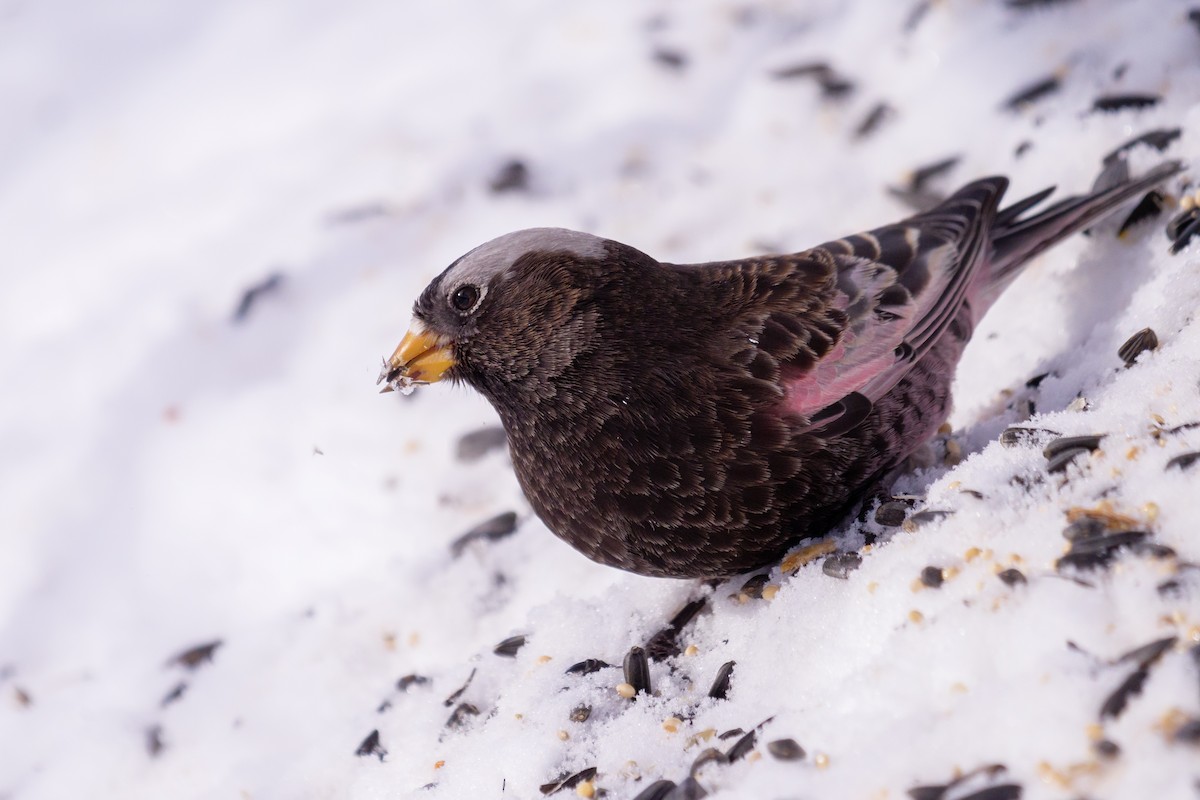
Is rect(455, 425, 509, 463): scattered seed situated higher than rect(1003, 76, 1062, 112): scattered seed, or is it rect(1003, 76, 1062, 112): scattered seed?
rect(1003, 76, 1062, 112): scattered seed

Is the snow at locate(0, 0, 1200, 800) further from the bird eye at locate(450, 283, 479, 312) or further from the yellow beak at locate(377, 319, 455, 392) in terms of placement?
the bird eye at locate(450, 283, 479, 312)

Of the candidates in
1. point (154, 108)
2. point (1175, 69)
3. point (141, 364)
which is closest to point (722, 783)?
point (1175, 69)

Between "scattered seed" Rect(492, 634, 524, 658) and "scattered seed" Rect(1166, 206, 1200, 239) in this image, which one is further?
"scattered seed" Rect(1166, 206, 1200, 239)

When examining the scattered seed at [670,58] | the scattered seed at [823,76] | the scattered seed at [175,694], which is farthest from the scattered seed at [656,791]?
the scattered seed at [670,58]

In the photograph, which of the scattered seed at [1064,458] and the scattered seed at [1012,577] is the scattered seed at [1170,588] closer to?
the scattered seed at [1012,577]

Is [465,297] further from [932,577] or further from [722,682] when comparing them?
[932,577]

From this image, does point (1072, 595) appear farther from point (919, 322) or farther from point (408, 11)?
point (408, 11)

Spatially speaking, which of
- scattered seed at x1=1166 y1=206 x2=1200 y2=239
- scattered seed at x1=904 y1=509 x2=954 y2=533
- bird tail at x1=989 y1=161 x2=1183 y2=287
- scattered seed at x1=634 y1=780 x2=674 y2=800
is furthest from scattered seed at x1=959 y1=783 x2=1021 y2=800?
scattered seed at x1=1166 y1=206 x2=1200 y2=239

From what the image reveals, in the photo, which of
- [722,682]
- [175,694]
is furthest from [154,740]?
[722,682]
